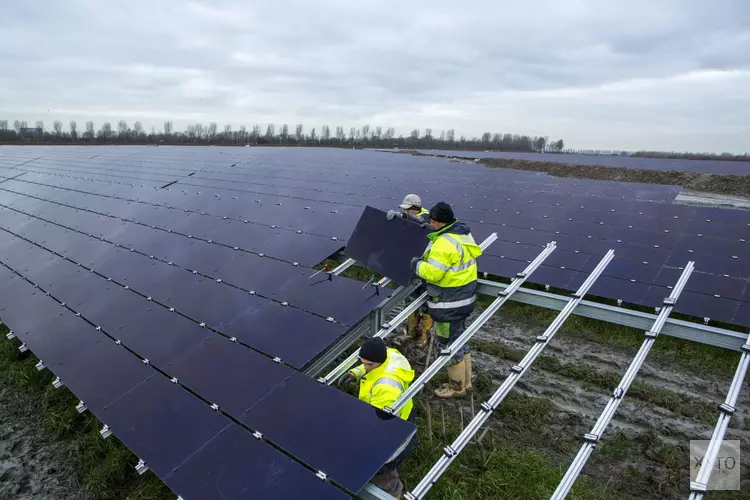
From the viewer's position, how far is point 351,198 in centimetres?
1288

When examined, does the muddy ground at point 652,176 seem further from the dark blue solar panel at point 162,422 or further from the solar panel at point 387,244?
the dark blue solar panel at point 162,422

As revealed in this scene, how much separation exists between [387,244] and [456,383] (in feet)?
7.28

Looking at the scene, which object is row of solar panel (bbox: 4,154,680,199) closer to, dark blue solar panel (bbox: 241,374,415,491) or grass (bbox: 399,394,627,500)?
grass (bbox: 399,394,627,500)

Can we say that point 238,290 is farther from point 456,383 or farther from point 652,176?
point 652,176

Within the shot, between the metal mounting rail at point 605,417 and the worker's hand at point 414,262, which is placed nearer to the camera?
the metal mounting rail at point 605,417

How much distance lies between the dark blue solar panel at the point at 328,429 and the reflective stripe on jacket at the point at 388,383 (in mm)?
221

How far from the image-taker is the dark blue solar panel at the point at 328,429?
3.35m

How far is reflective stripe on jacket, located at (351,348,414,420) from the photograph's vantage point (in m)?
4.04

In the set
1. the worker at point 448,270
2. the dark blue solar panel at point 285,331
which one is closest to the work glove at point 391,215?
the worker at point 448,270

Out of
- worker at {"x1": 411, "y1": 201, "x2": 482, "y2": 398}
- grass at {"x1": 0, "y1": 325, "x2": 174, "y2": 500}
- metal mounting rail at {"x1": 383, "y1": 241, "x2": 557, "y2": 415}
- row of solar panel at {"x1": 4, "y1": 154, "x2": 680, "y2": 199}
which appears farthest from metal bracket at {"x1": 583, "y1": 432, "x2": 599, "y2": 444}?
row of solar panel at {"x1": 4, "y1": 154, "x2": 680, "y2": 199}

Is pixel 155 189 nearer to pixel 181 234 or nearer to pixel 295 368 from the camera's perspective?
pixel 181 234

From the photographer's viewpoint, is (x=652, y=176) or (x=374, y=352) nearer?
(x=374, y=352)

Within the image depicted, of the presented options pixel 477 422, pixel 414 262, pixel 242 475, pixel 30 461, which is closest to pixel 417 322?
pixel 414 262

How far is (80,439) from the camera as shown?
5.89 meters
